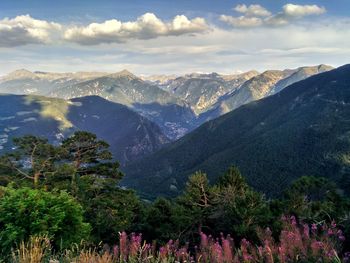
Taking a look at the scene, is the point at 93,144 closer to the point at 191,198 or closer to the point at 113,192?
the point at 113,192

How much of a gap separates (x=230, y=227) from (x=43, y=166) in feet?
89.2

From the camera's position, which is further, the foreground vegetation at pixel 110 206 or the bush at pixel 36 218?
the foreground vegetation at pixel 110 206

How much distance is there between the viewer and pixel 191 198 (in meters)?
44.4

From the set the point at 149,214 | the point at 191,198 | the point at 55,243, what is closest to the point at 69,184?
the point at 149,214

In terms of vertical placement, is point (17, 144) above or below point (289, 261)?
below

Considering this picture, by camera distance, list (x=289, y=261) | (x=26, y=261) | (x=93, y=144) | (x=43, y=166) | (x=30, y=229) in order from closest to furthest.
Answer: (x=26, y=261), (x=289, y=261), (x=30, y=229), (x=43, y=166), (x=93, y=144)

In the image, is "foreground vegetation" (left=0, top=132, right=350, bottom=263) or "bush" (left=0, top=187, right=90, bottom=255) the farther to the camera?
"foreground vegetation" (left=0, top=132, right=350, bottom=263)

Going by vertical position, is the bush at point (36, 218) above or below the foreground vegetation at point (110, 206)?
above

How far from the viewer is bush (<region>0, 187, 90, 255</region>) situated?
17.3 meters

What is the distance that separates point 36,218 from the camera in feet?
59.4

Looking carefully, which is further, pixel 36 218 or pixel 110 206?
pixel 110 206

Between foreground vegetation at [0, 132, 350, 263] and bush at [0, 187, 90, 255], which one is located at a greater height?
bush at [0, 187, 90, 255]

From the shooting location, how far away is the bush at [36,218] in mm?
17312

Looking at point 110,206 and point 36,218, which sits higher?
point 36,218
